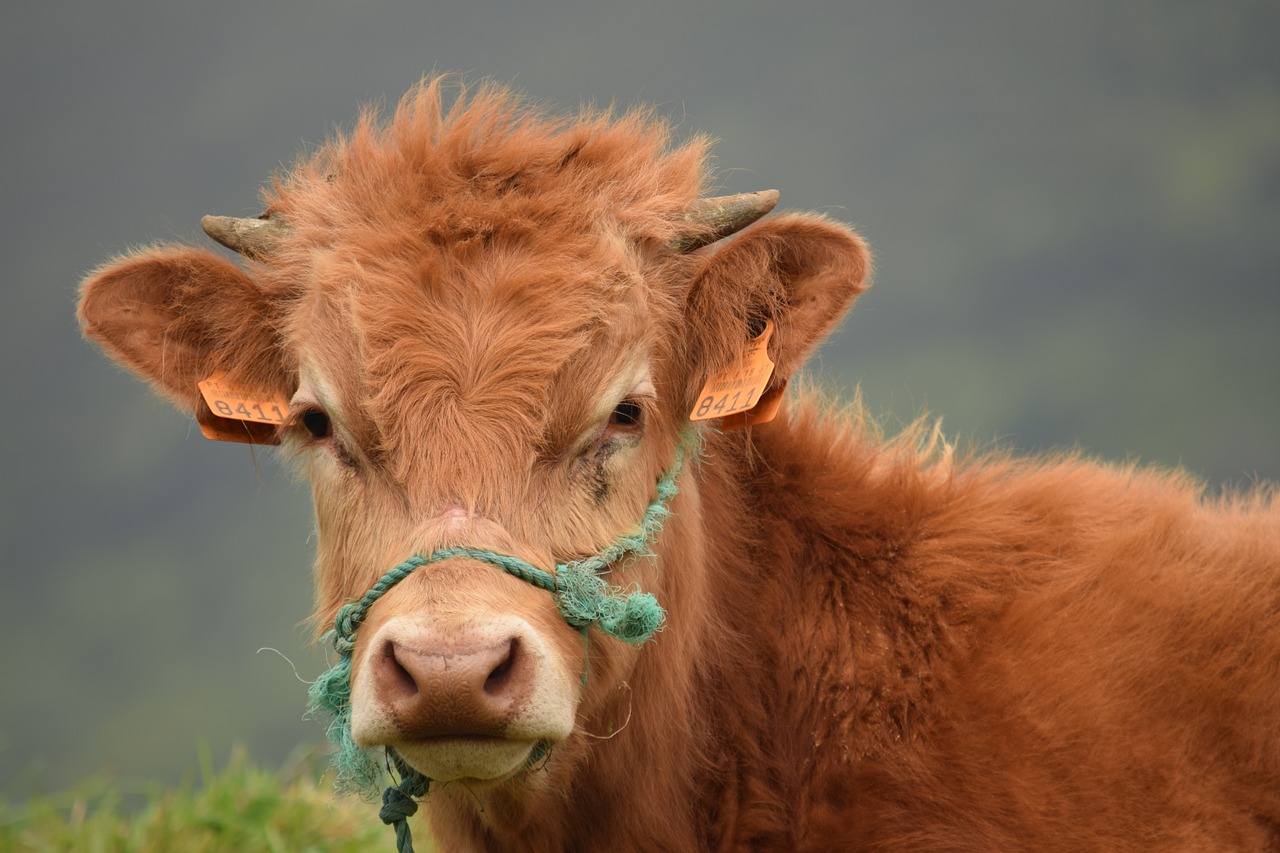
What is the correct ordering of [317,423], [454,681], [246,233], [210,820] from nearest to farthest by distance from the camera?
[454,681] → [317,423] → [246,233] → [210,820]

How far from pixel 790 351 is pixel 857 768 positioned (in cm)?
146

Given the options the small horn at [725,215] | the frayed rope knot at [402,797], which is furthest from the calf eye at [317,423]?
the small horn at [725,215]

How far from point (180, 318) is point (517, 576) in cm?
188

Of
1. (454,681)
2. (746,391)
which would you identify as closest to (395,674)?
(454,681)

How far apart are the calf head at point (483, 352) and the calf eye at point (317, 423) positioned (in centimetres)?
1

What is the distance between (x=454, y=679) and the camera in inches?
136

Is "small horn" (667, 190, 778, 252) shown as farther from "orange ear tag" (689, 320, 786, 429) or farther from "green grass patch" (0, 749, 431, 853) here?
"green grass patch" (0, 749, 431, 853)

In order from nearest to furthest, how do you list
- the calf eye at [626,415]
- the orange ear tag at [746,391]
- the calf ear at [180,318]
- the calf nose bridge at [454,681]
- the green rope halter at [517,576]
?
the calf nose bridge at [454,681] < the green rope halter at [517,576] < the calf eye at [626,415] < the orange ear tag at [746,391] < the calf ear at [180,318]

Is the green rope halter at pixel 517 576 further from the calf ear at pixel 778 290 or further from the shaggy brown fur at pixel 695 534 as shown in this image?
the calf ear at pixel 778 290

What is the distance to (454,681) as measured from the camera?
345 cm

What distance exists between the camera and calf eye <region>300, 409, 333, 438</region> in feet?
14.4

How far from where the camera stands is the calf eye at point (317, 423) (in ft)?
14.4

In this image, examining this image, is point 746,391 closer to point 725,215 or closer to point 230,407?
point 725,215

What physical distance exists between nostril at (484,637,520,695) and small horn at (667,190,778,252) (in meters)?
1.75
